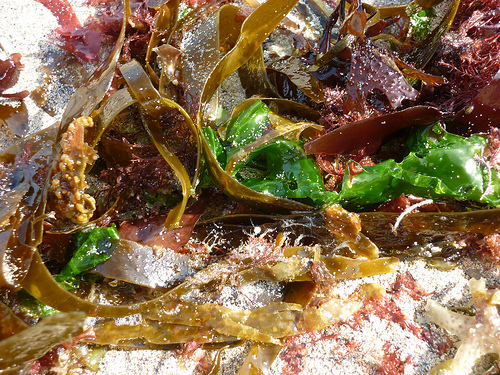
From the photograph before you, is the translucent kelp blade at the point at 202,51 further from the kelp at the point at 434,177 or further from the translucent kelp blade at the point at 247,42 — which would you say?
the kelp at the point at 434,177

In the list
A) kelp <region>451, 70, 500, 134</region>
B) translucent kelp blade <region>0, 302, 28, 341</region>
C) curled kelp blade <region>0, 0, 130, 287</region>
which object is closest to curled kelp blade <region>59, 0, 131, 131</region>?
curled kelp blade <region>0, 0, 130, 287</region>

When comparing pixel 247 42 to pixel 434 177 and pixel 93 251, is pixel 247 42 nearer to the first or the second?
pixel 434 177

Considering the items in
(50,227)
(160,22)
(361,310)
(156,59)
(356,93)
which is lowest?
(361,310)

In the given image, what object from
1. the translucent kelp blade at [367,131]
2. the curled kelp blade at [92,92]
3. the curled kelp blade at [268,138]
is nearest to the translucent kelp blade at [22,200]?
the curled kelp blade at [92,92]

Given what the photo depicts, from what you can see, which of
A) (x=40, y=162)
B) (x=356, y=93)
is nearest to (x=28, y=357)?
(x=40, y=162)

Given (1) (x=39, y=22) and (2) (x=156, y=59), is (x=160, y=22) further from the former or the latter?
(1) (x=39, y=22)

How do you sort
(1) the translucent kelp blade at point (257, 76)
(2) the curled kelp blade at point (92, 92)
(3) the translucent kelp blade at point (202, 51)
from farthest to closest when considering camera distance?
(1) the translucent kelp blade at point (257, 76), (3) the translucent kelp blade at point (202, 51), (2) the curled kelp blade at point (92, 92)

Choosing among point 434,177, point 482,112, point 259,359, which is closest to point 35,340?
point 259,359
